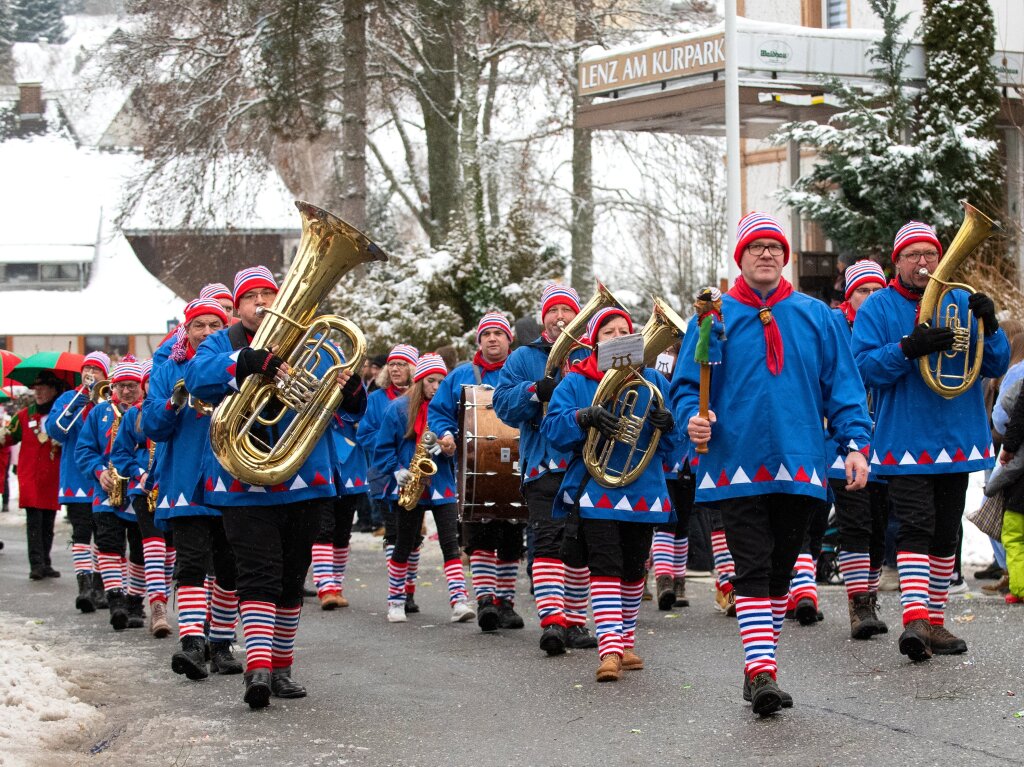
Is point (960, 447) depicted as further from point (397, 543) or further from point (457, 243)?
point (457, 243)

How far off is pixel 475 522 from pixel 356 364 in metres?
3.29

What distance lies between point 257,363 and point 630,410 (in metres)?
2.07

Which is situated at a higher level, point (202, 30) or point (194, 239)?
point (202, 30)

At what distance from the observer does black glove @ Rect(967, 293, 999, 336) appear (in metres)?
8.22

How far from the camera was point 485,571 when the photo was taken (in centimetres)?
1080

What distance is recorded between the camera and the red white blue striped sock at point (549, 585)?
9.41 metres

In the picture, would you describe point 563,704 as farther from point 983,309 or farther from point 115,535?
point 115,535

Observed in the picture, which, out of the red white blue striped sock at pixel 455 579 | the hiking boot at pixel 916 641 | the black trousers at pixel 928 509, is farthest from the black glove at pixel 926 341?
the red white blue striped sock at pixel 455 579

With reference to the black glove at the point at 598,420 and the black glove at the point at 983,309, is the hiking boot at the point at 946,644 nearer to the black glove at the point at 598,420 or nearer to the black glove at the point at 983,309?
the black glove at the point at 983,309

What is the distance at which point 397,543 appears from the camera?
37.5ft

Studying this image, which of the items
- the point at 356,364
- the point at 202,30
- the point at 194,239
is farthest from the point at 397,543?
the point at 194,239

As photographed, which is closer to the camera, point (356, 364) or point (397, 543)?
point (356, 364)

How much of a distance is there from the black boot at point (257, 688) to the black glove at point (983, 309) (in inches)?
153

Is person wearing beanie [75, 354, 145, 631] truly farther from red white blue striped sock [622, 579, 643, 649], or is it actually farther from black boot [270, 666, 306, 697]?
red white blue striped sock [622, 579, 643, 649]
